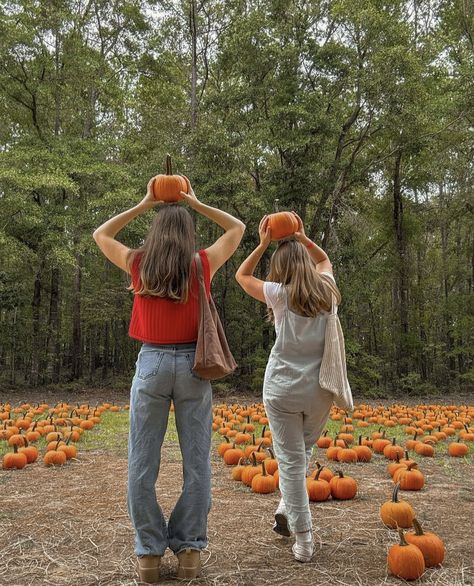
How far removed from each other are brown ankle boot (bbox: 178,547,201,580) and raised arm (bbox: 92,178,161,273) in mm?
1616

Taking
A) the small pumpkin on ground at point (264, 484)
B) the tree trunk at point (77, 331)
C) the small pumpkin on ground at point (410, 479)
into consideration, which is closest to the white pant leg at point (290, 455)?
the small pumpkin on ground at point (264, 484)

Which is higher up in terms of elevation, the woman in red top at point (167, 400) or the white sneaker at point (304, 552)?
the woman in red top at point (167, 400)

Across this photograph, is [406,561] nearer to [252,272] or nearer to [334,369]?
[334,369]

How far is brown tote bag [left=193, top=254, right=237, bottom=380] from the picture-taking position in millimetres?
2877

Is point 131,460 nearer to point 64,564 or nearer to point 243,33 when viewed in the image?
point 64,564

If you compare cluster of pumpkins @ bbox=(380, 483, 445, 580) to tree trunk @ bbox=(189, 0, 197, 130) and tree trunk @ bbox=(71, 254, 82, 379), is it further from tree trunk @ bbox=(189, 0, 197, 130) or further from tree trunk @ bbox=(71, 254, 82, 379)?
tree trunk @ bbox=(189, 0, 197, 130)

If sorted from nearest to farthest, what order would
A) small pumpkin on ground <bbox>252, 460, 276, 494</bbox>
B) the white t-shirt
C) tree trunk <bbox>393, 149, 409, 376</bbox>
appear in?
the white t-shirt < small pumpkin on ground <bbox>252, 460, 276, 494</bbox> < tree trunk <bbox>393, 149, 409, 376</bbox>

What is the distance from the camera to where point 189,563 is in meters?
2.92

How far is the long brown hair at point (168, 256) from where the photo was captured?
2.96 metres

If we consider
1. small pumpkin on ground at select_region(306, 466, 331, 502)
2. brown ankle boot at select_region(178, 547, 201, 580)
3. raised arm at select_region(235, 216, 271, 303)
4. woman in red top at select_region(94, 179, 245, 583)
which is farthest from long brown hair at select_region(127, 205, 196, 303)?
small pumpkin on ground at select_region(306, 466, 331, 502)

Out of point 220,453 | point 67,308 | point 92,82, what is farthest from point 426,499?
point 67,308

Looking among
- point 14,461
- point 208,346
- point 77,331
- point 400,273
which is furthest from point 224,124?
point 208,346

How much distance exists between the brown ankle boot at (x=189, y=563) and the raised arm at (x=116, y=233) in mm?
1616

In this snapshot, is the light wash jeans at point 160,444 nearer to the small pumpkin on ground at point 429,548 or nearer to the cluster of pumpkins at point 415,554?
the cluster of pumpkins at point 415,554
